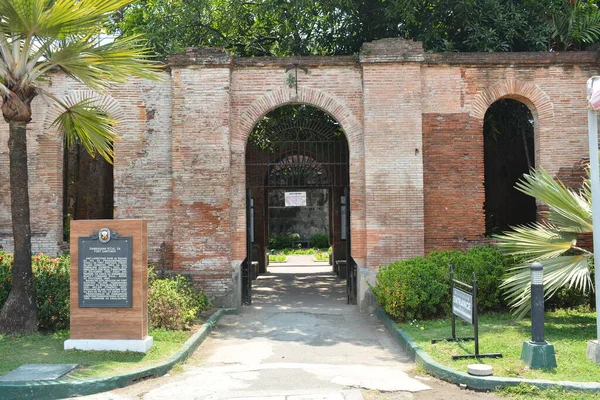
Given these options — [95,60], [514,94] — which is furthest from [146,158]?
[514,94]

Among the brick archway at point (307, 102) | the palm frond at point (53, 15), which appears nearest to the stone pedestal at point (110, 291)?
the palm frond at point (53, 15)

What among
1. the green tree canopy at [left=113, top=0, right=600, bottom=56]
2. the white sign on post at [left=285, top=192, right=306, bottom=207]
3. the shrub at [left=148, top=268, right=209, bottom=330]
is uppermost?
the green tree canopy at [left=113, top=0, right=600, bottom=56]

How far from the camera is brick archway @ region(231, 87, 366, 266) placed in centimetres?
1191

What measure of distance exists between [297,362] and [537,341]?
3094 millimetres

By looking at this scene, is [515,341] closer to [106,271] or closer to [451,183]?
[451,183]

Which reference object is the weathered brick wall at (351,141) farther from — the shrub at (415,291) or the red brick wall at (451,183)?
the shrub at (415,291)

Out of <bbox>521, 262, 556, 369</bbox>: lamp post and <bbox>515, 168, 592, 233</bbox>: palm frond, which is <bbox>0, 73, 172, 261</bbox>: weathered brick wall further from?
<bbox>521, 262, 556, 369</bbox>: lamp post

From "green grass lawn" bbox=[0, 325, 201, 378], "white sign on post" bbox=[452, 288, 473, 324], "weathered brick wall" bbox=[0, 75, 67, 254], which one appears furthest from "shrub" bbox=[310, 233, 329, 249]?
"white sign on post" bbox=[452, 288, 473, 324]

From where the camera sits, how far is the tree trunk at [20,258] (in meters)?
8.65

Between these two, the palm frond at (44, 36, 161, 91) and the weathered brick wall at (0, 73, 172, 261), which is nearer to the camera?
the palm frond at (44, 36, 161, 91)

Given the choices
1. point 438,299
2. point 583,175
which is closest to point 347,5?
point 583,175

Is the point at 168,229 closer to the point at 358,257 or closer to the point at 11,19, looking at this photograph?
the point at 358,257

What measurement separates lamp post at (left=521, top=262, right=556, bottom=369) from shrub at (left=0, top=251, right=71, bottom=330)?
672cm

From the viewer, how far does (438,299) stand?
380 inches
